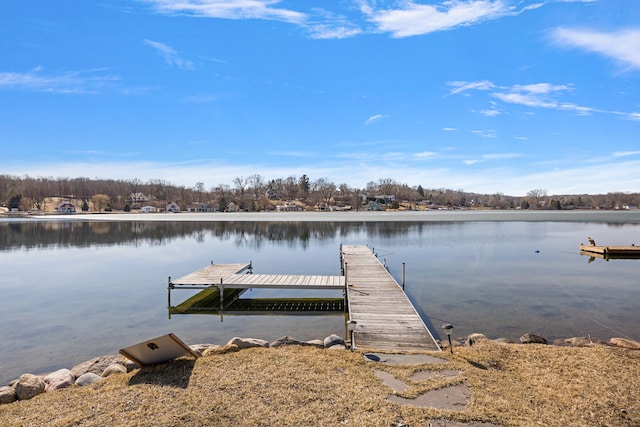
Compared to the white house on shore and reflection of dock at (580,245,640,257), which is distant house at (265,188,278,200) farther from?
reflection of dock at (580,245,640,257)

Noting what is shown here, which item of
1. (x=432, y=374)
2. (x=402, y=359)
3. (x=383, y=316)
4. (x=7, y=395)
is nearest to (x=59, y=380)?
(x=7, y=395)

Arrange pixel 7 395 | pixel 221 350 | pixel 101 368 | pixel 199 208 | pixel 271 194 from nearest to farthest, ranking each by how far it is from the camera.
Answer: pixel 7 395
pixel 221 350
pixel 101 368
pixel 199 208
pixel 271 194

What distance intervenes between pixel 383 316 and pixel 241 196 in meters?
139

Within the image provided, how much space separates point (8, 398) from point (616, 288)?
24.2m

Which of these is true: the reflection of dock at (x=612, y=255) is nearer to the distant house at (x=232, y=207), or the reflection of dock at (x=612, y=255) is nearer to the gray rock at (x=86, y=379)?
the gray rock at (x=86, y=379)

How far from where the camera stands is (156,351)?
24.1ft

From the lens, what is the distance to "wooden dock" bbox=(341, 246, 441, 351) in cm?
975

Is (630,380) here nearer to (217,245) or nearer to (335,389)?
(335,389)

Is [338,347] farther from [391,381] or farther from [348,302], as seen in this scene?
[348,302]

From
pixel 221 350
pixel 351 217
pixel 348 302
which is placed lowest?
pixel 348 302

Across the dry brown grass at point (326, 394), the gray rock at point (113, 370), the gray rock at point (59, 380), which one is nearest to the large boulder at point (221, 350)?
the dry brown grass at point (326, 394)

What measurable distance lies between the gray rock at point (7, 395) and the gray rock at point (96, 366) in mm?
1277

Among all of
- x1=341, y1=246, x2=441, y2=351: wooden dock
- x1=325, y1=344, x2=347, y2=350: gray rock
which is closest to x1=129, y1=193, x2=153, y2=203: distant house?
x1=341, y1=246, x2=441, y2=351: wooden dock

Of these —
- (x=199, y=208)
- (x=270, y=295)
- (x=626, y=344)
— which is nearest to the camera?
(x=626, y=344)
